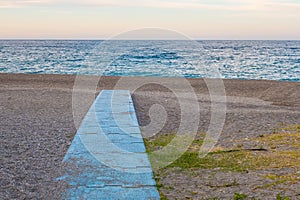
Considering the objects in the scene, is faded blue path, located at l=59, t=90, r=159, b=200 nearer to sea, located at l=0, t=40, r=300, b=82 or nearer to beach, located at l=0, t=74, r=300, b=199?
beach, located at l=0, t=74, r=300, b=199

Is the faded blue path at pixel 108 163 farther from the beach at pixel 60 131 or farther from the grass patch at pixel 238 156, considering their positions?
the grass patch at pixel 238 156

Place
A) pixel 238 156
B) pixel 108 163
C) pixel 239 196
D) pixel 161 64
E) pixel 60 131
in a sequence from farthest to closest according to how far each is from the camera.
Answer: pixel 161 64 < pixel 60 131 < pixel 238 156 < pixel 108 163 < pixel 239 196

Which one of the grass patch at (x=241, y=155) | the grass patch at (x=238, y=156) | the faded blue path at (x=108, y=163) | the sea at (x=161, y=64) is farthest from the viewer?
the sea at (x=161, y=64)

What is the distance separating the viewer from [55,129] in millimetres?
7977

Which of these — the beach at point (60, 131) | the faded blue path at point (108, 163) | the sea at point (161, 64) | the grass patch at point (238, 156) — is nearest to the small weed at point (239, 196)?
the grass patch at point (238, 156)

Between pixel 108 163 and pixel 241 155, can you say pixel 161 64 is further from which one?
pixel 108 163

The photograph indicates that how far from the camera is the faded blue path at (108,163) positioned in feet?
13.4


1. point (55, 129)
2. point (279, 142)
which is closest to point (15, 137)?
point (55, 129)

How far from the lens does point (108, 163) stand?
505 cm

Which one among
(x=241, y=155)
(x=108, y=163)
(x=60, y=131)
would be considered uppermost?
(x=108, y=163)

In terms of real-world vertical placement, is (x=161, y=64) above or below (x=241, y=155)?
below

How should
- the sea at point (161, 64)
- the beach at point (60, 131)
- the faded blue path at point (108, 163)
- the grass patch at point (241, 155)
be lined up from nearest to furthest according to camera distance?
the faded blue path at point (108, 163) < the beach at point (60, 131) < the grass patch at point (241, 155) < the sea at point (161, 64)

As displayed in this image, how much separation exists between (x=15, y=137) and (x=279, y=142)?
484cm

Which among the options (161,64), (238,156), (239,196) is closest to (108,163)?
(239,196)
